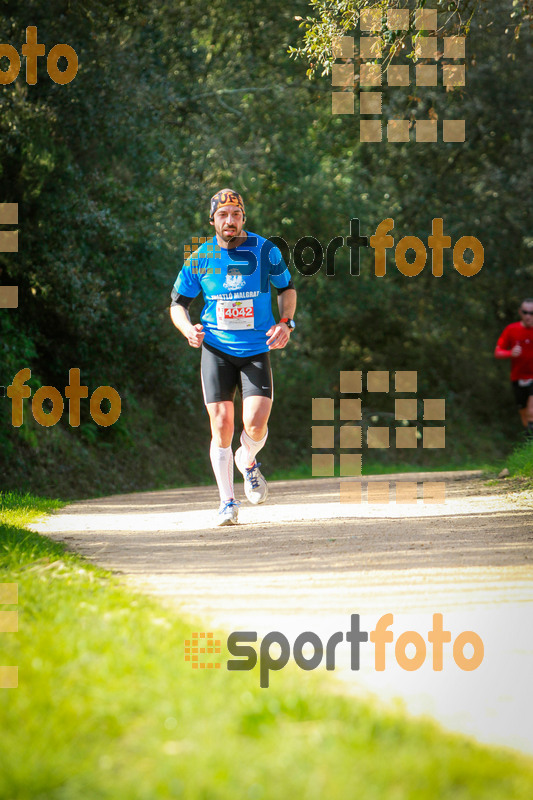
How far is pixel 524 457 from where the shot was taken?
1071 centimetres

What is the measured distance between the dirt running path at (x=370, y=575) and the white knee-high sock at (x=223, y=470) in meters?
0.28

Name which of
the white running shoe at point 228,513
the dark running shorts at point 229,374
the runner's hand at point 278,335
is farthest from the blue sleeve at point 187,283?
the white running shoe at point 228,513

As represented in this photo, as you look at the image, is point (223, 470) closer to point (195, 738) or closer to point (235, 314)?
point (235, 314)

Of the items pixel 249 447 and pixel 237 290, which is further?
pixel 249 447

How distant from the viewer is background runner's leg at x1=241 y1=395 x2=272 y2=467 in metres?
7.49

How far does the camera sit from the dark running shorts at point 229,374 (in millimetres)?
7434

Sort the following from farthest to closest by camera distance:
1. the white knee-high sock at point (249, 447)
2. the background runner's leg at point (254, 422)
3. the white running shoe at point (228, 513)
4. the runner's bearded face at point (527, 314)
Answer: the runner's bearded face at point (527, 314) < the white knee-high sock at point (249, 447) < the background runner's leg at point (254, 422) < the white running shoe at point (228, 513)

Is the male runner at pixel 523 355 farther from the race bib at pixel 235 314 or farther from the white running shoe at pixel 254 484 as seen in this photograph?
the race bib at pixel 235 314

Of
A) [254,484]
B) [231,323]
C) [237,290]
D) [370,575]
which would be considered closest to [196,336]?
[231,323]

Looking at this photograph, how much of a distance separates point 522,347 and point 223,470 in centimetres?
782

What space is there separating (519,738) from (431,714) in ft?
0.91

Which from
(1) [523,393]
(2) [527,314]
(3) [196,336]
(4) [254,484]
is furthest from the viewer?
(1) [523,393]

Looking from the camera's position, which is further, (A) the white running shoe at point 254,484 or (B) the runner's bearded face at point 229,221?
(A) the white running shoe at point 254,484

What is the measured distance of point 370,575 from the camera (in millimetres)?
4969
